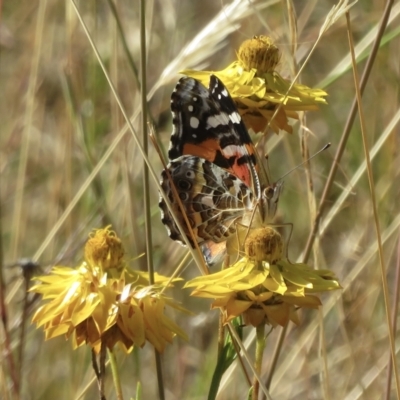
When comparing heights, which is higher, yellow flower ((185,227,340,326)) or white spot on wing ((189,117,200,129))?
white spot on wing ((189,117,200,129))

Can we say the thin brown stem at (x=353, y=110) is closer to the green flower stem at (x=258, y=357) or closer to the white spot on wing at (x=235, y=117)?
the white spot on wing at (x=235, y=117)

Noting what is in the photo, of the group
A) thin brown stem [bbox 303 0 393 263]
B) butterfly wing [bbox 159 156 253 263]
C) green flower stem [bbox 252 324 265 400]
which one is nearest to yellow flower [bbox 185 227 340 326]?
green flower stem [bbox 252 324 265 400]

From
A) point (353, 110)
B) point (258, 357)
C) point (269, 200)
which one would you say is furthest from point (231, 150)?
point (258, 357)

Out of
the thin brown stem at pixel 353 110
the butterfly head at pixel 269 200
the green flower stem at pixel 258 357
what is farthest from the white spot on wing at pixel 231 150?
the green flower stem at pixel 258 357

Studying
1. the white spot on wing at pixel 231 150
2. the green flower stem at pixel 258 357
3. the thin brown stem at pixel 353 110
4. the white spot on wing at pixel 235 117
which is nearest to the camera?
the green flower stem at pixel 258 357

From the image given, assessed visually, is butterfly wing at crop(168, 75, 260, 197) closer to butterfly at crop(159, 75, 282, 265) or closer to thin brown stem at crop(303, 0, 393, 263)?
butterfly at crop(159, 75, 282, 265)

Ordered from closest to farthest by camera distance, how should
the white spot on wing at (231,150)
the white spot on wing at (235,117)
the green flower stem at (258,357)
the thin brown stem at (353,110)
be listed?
the green flower stem at (258,357)
the thin brown stem at (353,110)
the white spot on wing at (235,117)
the white spot on wing at (231,150)

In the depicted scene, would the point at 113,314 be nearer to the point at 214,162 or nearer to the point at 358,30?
the point at 214,162

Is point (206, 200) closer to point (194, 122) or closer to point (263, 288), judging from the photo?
point (194, 122)
